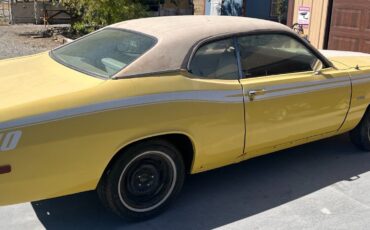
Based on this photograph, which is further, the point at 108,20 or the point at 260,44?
the point at 108,20

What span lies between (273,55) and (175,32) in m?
1.02

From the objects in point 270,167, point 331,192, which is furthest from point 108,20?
point 331,192

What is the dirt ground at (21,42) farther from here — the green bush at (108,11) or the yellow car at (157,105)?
the yellow car at (157,105)

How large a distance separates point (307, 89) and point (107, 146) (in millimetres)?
2079

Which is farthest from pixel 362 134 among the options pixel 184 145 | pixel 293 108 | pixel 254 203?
pixel 184 145

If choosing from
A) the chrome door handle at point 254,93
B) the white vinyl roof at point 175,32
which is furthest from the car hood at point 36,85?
the chrome door handle at point 254,93

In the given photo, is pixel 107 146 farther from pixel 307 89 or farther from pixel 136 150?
pixel 307 89

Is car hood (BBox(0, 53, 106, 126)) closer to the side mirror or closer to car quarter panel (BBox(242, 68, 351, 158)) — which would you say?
car quarter panel (BBox(242, 68, 351, 158))

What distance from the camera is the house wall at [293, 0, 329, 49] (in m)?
9.76

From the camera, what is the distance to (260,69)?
13.5ft

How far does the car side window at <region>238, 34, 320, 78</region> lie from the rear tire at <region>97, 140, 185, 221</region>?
1.05m

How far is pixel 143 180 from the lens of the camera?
3648 millimetres

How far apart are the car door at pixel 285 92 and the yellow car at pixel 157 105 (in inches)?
0.4

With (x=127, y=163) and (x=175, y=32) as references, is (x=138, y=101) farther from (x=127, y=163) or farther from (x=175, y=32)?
→ (x=175, y=32)
